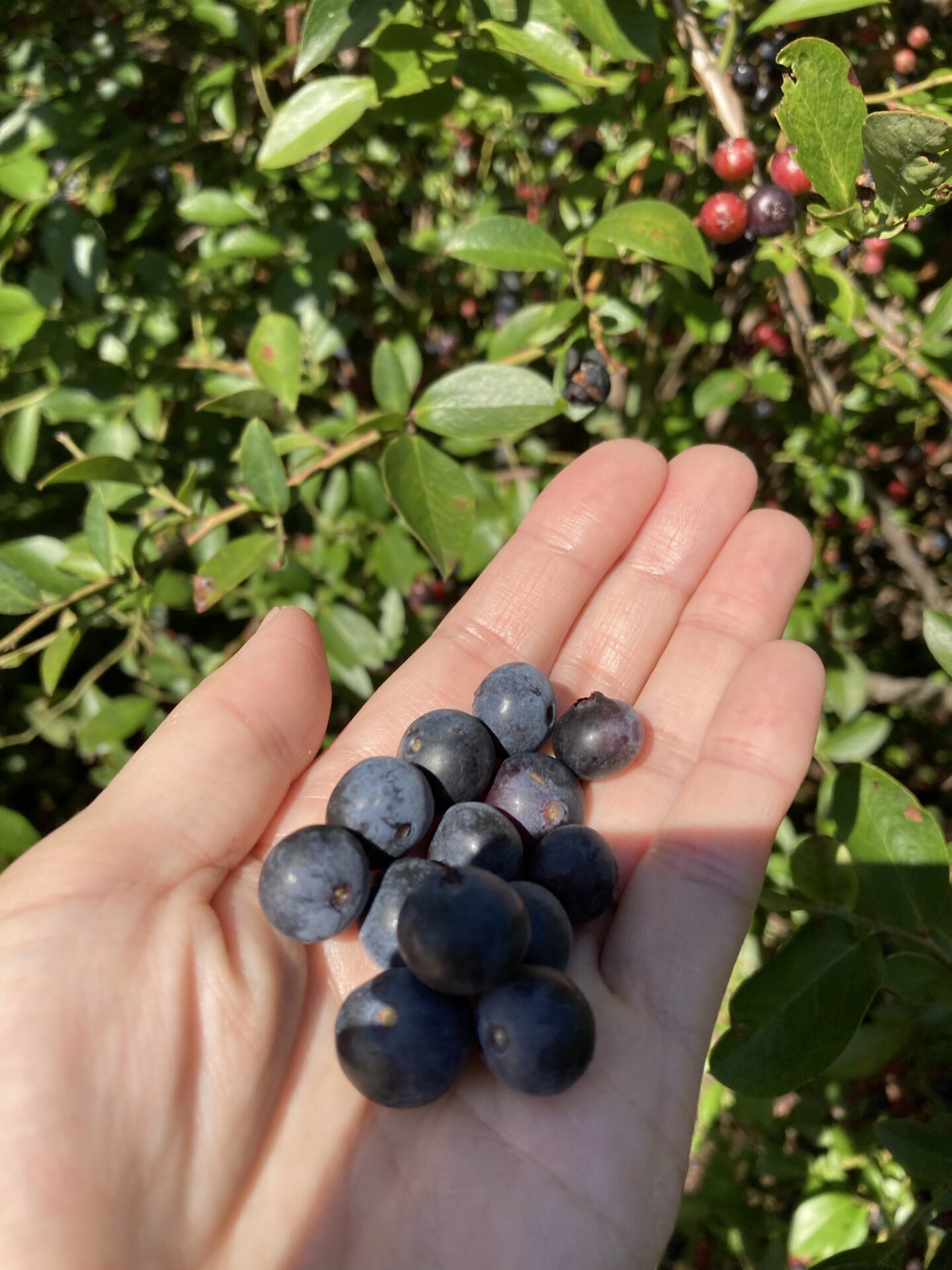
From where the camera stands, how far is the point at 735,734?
1555 mm

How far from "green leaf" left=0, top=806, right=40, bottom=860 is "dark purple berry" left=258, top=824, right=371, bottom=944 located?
21.4 inches

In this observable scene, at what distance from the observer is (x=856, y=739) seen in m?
2.10

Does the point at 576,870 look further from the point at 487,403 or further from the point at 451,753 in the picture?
the point at 487,403

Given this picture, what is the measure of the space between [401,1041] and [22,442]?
152 centimetres

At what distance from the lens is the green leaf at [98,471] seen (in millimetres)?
1543

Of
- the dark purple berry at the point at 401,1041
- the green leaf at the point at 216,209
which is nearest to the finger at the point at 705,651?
the dark purple berry at the point at 401,1041

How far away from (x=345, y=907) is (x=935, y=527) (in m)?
2.32

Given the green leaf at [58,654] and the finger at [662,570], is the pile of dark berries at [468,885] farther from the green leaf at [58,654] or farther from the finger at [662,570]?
the green leaf at [58,654]

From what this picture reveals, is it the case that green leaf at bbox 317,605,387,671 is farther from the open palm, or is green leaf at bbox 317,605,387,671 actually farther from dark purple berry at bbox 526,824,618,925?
dark purple berry at bbox 526,824,618,925

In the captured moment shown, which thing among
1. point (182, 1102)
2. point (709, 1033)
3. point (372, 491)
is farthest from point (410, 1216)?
point (372, 491)

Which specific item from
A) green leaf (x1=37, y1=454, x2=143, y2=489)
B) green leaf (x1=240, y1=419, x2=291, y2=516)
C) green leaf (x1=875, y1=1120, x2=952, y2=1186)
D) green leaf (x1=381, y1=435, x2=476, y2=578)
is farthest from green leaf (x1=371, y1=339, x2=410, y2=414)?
green leaf (x1=875, y1=1120, x2=952, y2=1186)

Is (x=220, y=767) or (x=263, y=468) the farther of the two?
(x=263, y=468)

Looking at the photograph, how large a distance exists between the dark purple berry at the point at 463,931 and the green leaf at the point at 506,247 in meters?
Result: 1.05

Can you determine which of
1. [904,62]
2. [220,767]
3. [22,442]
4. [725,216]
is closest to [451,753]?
[220,767]
